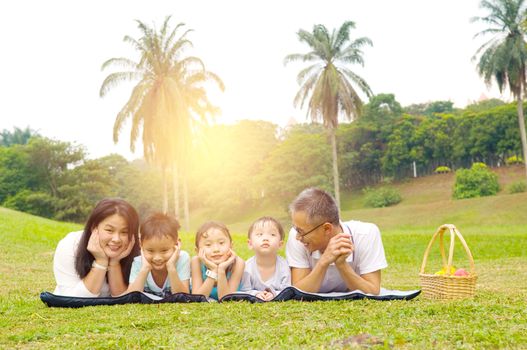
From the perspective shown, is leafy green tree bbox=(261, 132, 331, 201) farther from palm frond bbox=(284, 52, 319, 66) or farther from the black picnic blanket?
the black picnic blanket

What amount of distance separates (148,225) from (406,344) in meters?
3.30

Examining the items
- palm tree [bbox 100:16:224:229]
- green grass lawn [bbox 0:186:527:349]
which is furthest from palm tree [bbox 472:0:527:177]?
green grass lawn [bbox 0:186:527:349]

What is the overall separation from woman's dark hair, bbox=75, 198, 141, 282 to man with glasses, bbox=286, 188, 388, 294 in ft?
5.46

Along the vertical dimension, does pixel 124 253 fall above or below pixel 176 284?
above

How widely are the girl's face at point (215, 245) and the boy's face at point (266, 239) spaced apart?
1.02 ft

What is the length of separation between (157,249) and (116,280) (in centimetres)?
70

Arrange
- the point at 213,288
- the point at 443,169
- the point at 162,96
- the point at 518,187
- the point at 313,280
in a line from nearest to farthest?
1. the point at 313,280
2. the point at 213,288
3. the point at 162,96
4. the point at 518,187
5. the point at 443,169

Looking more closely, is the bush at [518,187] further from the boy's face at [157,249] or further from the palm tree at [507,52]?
the boy's face at [157,249]

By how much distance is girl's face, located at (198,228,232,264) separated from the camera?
615 centimetres

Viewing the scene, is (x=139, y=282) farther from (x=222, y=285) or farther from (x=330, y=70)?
(x=330, y=70)

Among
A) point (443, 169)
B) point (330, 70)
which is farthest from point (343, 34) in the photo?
point (443, 169)

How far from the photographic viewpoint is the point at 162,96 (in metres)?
36.7

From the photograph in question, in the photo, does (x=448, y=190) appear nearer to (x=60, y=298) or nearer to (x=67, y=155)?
(x=67, y=155)

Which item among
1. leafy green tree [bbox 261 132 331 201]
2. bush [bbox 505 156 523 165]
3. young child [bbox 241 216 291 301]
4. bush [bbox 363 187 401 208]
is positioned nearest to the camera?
young child [bbox 241 216 291 301]
